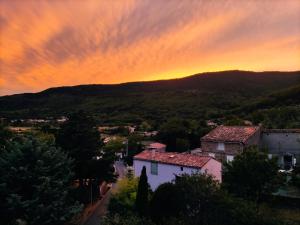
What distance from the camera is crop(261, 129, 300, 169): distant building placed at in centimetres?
3991

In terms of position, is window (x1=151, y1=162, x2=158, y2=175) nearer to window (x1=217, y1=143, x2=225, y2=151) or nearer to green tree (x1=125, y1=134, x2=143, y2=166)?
window (x1=217, y1=143, x2=225, y2=151)

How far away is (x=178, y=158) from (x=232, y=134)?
10961mm

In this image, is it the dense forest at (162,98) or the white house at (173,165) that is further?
the dense forest at (162,98)

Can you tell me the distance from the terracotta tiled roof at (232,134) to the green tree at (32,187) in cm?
2148

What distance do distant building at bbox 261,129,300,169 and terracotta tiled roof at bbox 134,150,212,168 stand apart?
14.0 metres

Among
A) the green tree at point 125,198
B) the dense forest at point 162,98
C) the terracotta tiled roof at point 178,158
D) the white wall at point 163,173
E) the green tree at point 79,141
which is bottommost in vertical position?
the green tree at point 125,198

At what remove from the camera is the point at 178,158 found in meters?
30.8

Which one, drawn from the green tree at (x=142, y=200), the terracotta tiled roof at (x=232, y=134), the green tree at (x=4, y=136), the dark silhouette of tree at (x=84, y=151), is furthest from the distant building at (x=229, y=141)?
the green tree at (x=4, y=136)

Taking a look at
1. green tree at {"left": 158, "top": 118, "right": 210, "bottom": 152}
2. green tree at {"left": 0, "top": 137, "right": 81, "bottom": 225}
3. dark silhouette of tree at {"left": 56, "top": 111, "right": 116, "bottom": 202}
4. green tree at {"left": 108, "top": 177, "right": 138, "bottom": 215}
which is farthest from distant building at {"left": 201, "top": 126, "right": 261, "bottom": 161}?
green tree at {"left": 0, "top": 137, "right": 81, "bottom": 225}

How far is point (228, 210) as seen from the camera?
18.0 m

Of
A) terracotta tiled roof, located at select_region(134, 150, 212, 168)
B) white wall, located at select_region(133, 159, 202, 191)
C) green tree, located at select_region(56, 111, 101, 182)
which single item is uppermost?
green tree, located at select_region(56, 111, 101, 182)

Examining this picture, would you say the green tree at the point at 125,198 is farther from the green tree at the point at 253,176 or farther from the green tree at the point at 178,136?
the green tree at the point at 178,136

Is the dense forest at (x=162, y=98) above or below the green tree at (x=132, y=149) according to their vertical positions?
above

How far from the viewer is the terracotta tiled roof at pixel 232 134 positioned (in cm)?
3750
